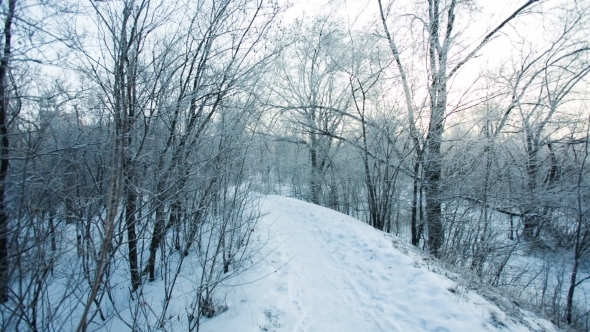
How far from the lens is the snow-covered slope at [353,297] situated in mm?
3227

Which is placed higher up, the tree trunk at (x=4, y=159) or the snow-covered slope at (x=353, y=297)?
the tree trunk at (x=4, y=159)

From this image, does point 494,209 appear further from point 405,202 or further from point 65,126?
point 65,126

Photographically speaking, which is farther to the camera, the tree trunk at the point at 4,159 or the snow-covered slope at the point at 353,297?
the snow-covered slope at the point at 353,297

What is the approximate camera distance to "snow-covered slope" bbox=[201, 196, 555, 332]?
3.23 metres

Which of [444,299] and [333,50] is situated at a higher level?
[333,50]

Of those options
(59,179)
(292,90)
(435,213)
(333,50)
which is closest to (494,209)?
(435,213)

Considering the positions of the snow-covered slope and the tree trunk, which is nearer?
the tree trunk

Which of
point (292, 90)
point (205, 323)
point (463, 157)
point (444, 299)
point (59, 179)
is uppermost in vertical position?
point (292, 90)

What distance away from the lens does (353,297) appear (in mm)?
3977

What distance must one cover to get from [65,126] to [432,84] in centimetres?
877

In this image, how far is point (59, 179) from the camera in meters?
2.71

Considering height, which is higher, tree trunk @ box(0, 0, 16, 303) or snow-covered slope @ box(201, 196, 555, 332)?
tree trunk @ box(0, 0, 16, 303)

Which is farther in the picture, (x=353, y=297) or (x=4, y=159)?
(x=353, y=297)

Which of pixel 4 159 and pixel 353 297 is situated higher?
pixel 4 159
